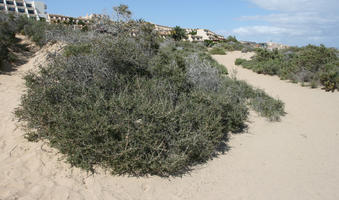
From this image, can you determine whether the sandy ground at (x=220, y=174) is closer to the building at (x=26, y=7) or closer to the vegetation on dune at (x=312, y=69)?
the vegetation on dune at (x=312, y=69)

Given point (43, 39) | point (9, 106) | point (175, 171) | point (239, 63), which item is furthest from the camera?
point (239, 63)

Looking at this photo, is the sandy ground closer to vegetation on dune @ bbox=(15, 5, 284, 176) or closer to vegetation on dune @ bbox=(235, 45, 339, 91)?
vegetation on dune @ bbox=(15, 5, 284, 176)

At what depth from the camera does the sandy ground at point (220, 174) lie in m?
3.53

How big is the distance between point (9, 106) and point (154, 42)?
479cm

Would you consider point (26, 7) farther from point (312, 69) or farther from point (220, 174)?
point (220, 174)

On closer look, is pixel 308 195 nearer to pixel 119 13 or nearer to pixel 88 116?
pixel 88 116

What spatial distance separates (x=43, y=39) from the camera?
41.9ft

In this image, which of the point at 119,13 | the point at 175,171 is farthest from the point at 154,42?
the point at 175,171

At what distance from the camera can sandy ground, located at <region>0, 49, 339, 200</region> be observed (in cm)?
353

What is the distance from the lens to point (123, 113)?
4129mm

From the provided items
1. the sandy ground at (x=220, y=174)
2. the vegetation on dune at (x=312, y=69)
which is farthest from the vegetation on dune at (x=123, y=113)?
the vegetation on dune at (x=312, y=69)

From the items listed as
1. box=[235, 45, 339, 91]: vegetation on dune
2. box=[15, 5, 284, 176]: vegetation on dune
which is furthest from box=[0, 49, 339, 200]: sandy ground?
box=[235, 45, 339, 91]: vegetation on dune

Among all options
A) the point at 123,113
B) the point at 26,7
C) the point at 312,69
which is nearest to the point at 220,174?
the point at 123,113

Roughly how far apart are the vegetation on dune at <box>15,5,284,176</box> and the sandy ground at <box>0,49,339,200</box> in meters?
0.22
